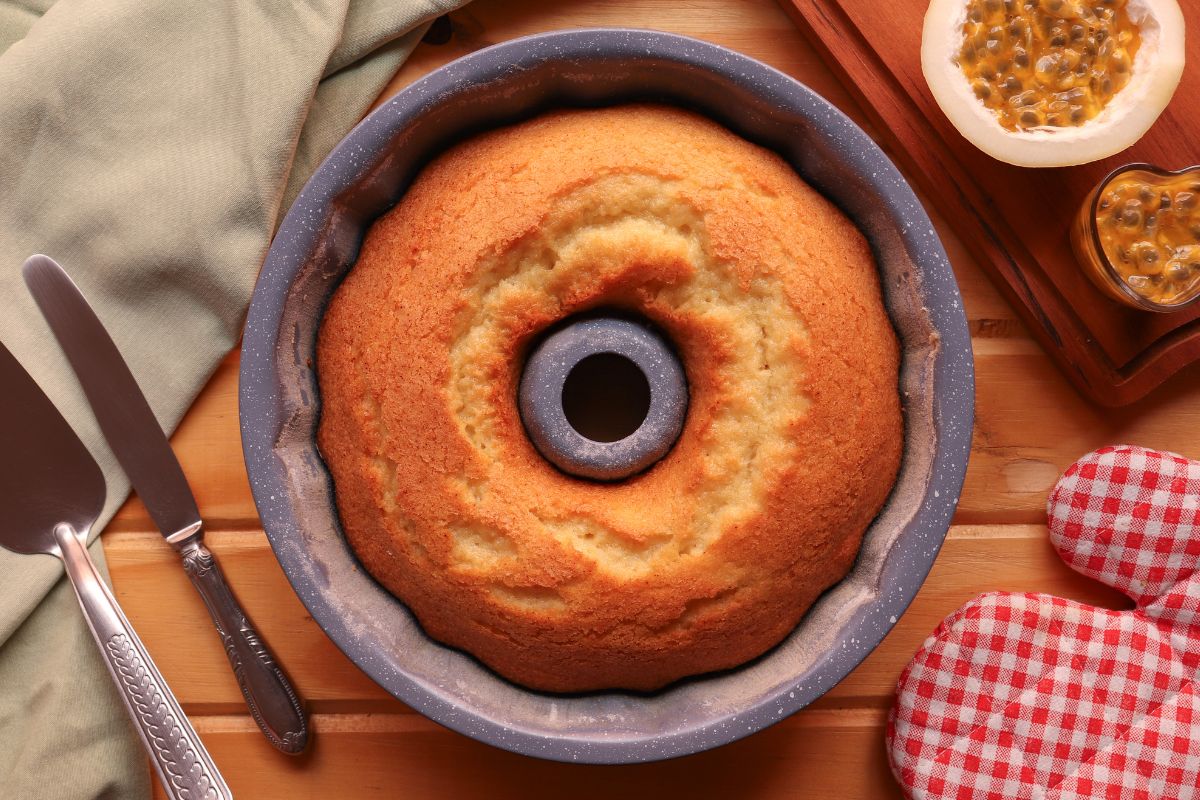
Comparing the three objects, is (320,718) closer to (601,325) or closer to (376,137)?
(601,325)

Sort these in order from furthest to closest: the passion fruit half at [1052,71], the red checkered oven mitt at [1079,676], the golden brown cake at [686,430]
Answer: the red checkered oven mitt at [1079,676] < the passion fruit half at [1052,71] < the golden brown cake at [686,430]

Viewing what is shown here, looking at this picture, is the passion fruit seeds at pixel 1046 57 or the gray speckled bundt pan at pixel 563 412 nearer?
the gray speckled bundt pan at pixel 563 412

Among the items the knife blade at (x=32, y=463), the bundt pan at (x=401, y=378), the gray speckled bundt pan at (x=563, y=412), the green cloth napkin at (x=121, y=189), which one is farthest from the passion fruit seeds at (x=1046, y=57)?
the knife blade at (x=32, y=463)

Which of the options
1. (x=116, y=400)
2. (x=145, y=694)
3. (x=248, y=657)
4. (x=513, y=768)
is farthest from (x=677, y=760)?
(x=116, y=400)

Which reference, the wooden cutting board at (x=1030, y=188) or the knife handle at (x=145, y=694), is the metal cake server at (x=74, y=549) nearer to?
the knife handle at (x=145, y=694)

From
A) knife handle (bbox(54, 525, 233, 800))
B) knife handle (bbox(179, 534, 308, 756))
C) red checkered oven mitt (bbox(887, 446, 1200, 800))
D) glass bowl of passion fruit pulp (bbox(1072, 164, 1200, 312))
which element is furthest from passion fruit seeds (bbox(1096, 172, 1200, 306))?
knife handle (bbox(54, 525, 233, 800))
